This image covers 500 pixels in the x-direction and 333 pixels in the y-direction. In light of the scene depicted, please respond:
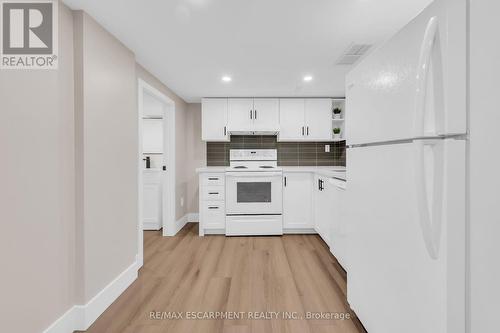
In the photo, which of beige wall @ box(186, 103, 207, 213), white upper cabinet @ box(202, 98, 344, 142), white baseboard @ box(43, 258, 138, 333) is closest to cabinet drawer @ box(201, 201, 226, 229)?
beige wall @ box(186, 103, 207, 213)

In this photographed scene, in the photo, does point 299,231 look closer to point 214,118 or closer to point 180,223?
point 180,223

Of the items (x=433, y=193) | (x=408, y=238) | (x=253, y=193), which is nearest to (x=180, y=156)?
(x=253, y=193)

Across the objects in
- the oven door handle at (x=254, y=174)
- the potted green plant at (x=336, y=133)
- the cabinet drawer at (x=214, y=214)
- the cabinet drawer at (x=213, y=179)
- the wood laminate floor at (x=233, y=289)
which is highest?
the potted green plant at (x=336, y=133)

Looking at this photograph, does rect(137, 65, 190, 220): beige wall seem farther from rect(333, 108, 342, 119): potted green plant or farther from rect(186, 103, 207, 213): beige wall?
rect(333, 108, 342, 119): potted green plant

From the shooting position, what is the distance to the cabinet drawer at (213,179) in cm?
366

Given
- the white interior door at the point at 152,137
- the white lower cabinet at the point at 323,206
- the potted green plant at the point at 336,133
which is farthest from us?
the white interior door at the point at 152,137

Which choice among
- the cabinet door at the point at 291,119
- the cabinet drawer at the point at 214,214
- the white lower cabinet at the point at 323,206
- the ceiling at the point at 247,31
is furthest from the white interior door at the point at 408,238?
the cabinet door at the point at 291,119

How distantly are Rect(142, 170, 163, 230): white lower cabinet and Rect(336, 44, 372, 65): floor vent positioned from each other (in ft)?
10.1

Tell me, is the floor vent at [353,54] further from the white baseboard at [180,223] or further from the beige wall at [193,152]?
the white baseboard at [180,223]

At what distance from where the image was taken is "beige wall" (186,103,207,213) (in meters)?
4.37

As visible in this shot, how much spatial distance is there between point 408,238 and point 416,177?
0.30 meters

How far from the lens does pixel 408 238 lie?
3.38 ft

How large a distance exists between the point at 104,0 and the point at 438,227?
2.16 metres

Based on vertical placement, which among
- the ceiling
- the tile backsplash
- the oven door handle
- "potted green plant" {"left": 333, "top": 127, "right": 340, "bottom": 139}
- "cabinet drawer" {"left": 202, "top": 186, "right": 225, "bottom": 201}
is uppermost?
the ceiling
